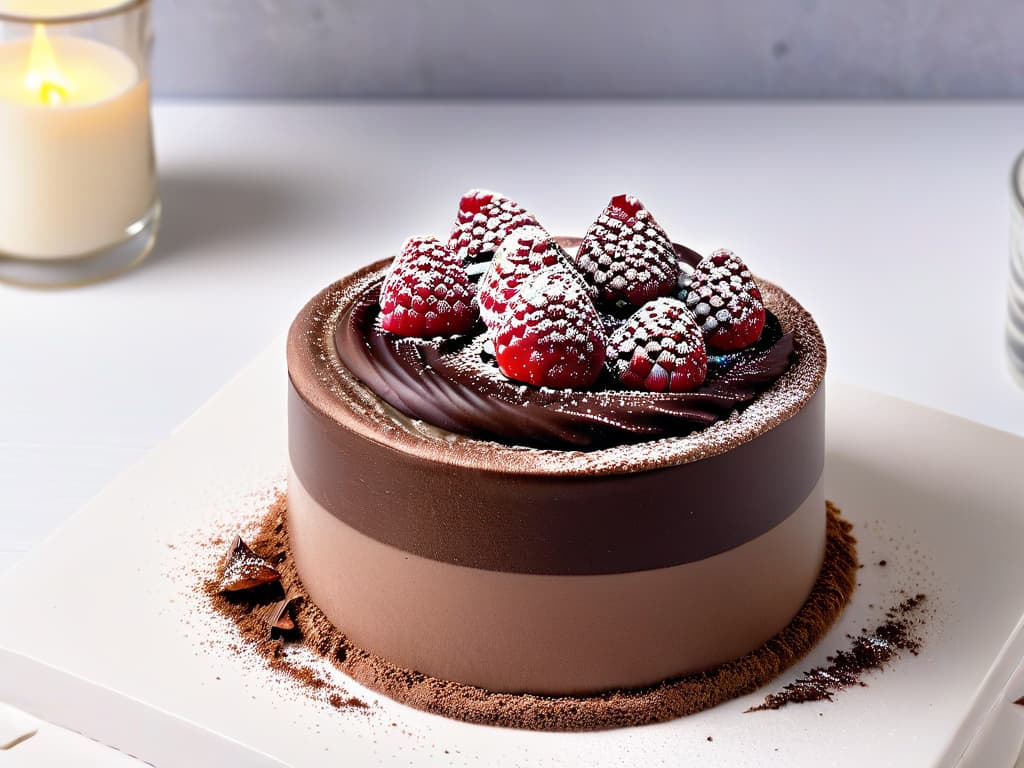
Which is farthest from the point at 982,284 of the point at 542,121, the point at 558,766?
the point at 558,766

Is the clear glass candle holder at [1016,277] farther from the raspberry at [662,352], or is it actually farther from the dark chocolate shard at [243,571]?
the dark chocolate shard at [243,571]

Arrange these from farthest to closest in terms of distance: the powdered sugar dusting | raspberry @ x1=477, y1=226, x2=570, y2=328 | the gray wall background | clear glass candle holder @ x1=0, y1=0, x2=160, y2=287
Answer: the gray wall background → clear glass candle holder @ x1=0, y1=0, x2=160, y2=287 → raspberry @ x1=477, y1=226, x2=570, y2=328 → the powdered sugar dusting

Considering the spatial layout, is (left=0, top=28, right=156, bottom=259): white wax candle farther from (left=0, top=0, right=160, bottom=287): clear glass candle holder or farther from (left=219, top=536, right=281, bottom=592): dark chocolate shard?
(left=219, top=536, right=281, bottom=592): dark chocolate shard

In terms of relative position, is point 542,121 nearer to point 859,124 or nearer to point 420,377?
point 859,124

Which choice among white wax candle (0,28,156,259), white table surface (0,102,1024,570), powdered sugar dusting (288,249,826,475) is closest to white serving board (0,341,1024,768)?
white table surface (0,102,1024,570)

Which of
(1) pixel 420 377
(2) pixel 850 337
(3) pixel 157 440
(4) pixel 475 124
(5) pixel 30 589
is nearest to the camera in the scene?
(1) pixel 420 377

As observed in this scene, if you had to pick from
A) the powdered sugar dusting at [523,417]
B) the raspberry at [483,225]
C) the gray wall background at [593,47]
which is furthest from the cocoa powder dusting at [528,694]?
the gray wall background at [593,47]
